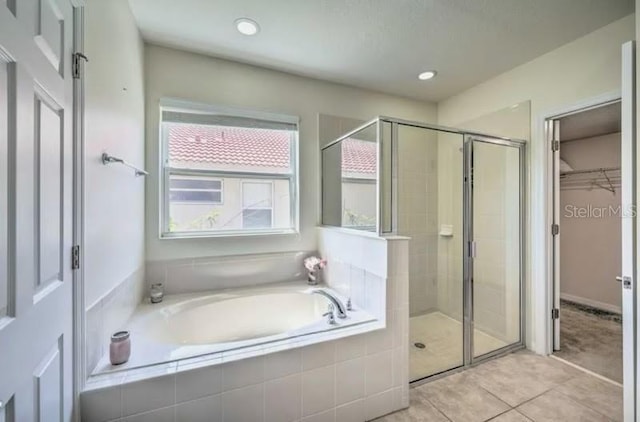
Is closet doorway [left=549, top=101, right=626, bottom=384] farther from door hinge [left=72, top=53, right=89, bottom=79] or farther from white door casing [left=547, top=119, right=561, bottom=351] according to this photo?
door hinge [left=72, top=53, right=89, bottom=79]

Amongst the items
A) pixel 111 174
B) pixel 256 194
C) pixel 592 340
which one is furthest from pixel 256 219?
pixel 592 340

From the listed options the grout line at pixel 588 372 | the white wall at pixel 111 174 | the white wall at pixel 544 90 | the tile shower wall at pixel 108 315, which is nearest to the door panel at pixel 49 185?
the white wall at pixel 111 174

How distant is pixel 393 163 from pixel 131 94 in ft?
6.25

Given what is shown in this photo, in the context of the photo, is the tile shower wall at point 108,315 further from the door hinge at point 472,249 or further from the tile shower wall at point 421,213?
the door hinge at point 472,249

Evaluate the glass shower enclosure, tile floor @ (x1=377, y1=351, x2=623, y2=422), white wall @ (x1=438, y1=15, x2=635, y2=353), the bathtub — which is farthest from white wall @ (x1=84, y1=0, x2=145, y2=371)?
white wall @ (x1=438, y1=15, x2=635, y2=353)

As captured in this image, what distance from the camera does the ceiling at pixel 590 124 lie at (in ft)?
7.96

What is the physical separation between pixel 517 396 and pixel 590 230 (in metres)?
2.88

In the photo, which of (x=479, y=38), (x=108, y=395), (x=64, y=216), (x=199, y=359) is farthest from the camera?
(x=479, y=38)

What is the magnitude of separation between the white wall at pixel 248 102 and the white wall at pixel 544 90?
1.18m

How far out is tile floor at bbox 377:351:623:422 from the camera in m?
1.62

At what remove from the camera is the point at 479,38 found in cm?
206

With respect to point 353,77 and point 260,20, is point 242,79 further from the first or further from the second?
point 353,77

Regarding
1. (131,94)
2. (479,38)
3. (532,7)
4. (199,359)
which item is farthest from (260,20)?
(199,359)

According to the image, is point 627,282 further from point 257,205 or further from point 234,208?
point 234,208
